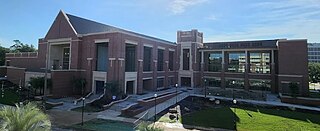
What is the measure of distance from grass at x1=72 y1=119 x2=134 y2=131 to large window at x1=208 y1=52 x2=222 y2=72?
30322 millimetres

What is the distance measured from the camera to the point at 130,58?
1361 inches

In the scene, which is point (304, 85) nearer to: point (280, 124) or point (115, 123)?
point (280, 124)

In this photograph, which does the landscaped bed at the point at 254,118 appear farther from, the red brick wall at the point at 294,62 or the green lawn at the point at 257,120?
the red brick wall at the point at 294,62

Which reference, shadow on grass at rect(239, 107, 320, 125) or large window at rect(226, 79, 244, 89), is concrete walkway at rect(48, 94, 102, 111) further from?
large window at rect(226, 79, 244, 89)

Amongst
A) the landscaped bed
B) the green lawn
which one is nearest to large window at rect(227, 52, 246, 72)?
the landscaped bed

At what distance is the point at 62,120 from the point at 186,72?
103 ft

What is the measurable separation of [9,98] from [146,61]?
2207 cm

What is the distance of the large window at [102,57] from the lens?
32.7 m

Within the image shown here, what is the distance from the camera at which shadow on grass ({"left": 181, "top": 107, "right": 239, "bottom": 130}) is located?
62.3 ft

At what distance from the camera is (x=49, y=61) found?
37.2 m

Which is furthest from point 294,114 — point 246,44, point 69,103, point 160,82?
point 69,103

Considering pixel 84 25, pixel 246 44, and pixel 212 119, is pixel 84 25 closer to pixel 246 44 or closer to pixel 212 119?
pixel 212 119

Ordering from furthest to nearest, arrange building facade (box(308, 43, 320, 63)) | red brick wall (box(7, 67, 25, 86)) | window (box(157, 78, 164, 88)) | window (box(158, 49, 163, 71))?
building facade (box(308, 43, 320, 63)), window (box(158, 49, 163, 71)), window (box(157, 78, 164, 88)), red brick wall (box(7, 67, 25, 86))

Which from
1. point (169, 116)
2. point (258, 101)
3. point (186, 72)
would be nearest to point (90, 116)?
point (169, 116)
